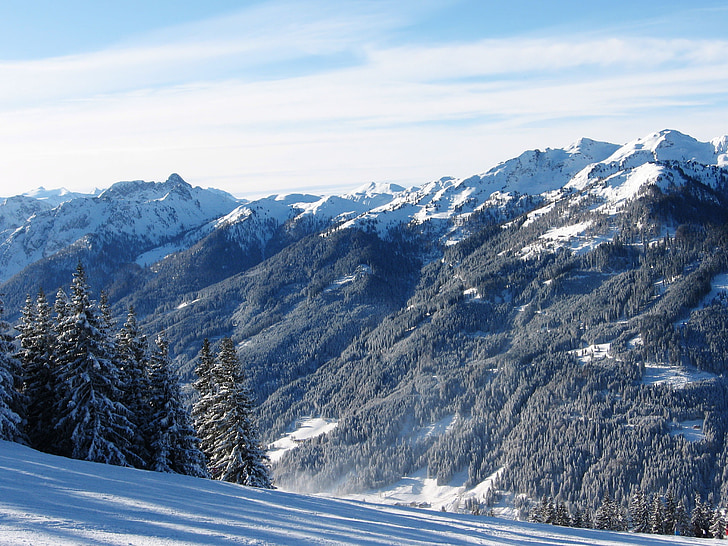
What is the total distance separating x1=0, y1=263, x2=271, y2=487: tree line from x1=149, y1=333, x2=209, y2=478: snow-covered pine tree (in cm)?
8

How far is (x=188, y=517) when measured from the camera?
59.4ft

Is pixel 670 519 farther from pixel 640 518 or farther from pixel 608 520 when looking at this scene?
pixel 608 520

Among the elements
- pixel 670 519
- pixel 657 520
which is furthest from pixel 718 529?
pixel 670 519

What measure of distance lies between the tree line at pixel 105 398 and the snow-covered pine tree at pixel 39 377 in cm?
7

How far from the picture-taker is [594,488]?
132 metres

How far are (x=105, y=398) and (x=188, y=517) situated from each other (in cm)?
2217

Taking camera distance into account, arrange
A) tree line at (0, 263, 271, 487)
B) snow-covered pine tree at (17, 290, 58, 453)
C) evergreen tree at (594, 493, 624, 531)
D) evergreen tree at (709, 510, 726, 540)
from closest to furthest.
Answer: tree line at (0, 263, 271, 487)
snow-covered pine tree at (17, 290, 58, 453)
evergreen tree at (709, 510, 726, 540)
evergreen tree at (594, 493, 624, 531)

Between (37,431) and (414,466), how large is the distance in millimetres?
139808

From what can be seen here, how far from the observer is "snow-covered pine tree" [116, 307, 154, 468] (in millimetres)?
40344

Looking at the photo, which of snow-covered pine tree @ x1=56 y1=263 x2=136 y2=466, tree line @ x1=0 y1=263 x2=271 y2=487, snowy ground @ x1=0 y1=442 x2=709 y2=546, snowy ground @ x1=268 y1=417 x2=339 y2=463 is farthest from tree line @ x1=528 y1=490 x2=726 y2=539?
snowy ground @ x1=268 y1=417 x2=339 y2=463

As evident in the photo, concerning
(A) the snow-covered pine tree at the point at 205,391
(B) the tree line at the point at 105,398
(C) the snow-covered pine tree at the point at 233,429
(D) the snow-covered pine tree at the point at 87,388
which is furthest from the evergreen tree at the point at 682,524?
(D) the snow-covered pine tree at the point at 87,388

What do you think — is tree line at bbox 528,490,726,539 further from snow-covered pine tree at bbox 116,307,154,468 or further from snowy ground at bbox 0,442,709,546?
snow-covered pine tree at bbox 116,307,154,468

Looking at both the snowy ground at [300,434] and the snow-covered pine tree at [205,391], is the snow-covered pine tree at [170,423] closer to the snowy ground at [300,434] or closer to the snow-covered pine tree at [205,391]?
the snow-covered pine tree at [205,391]

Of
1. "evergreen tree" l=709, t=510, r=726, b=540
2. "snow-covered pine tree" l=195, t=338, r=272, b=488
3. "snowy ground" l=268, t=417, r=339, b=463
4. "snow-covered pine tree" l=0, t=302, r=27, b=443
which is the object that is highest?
"snow-covered pine tree" l=0, t=302, r=27, b=443
